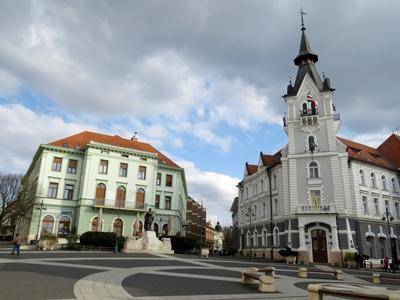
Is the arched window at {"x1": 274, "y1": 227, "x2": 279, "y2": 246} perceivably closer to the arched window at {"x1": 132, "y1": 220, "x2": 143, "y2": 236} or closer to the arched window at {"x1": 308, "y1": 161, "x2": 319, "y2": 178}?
the arched window at {"x1": 308, "y1": 161, "x2": 319, "y2": 178}

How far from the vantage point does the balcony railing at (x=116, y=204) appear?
47.0 metres

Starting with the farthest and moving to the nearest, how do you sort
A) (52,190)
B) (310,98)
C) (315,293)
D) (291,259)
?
(52,190)
(310,98)
(291,259)
(315,293)

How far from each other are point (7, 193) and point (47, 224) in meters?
6.66

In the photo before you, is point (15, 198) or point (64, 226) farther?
point (64, 226)

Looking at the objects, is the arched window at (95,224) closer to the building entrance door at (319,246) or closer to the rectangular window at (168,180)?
the rectangular window at (168,180)

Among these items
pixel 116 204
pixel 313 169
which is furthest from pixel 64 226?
pixel 313 169

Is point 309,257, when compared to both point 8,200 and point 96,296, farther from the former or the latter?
point 8,200

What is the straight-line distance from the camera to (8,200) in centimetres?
4447

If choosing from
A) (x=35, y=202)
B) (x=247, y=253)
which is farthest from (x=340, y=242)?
(x=35, y=202)

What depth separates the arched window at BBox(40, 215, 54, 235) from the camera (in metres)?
44.7

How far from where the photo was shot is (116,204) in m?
48.3

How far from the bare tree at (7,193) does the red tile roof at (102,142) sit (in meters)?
7.25

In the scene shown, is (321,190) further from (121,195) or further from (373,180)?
(121,195)

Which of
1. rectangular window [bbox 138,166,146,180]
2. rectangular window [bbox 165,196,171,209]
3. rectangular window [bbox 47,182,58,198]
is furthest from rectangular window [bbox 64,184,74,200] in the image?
rectangular window [bbox 165,196,171,209]
